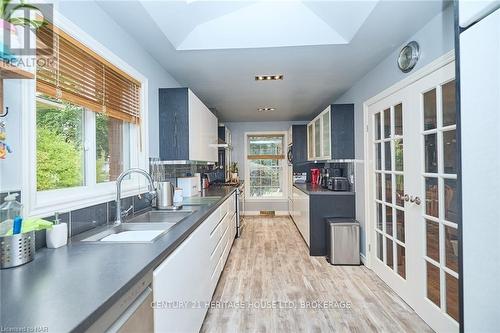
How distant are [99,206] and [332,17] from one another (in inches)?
90.1

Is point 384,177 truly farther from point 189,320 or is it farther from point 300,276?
point 189,320

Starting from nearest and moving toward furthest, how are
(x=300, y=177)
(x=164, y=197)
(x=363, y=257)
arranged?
(x=164, y=197) → (x=363, y=257) → (x=300, y=177)

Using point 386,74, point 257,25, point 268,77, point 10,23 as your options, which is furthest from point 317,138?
point 10,23

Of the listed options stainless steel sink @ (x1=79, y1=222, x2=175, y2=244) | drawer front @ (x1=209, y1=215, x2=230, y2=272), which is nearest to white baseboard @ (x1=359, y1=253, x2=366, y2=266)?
drawer front @ (x1=209, y1=215, x2=230, y2=272)

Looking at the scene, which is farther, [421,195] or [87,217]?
[421,195]

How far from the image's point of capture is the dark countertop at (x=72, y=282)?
26.3 inches

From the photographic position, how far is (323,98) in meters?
4.28

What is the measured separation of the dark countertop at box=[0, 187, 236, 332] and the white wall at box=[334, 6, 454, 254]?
225 centimetres

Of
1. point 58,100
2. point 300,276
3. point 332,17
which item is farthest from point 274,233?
Result: point 58,100

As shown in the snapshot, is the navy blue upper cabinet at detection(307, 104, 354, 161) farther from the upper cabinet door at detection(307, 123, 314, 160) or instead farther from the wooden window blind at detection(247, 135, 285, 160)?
the wooden window blind at detection(247, 135, 285, 160)

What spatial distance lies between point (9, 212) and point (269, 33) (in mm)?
2157

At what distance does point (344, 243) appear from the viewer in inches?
127

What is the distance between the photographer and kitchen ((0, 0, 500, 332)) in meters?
1.07

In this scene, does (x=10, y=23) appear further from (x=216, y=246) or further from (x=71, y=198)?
(x=216, y=246)
